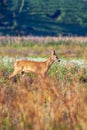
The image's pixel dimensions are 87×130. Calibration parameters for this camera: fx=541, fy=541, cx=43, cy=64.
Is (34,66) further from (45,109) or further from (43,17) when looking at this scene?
(43,17)

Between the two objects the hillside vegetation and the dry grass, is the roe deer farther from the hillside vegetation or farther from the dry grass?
the hillside vegetation

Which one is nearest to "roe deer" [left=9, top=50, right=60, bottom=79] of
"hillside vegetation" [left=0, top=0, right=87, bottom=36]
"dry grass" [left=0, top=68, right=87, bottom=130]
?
"dry grass" [left=0, top=68, right=87, bottom=130]

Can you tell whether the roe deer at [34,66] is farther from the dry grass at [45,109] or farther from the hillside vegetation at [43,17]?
the hillside vegetation at [43,17]

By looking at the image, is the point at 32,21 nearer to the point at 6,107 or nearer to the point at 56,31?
the point at 56,31

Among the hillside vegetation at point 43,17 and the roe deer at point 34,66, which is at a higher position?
the hillside vegetation at point 43,17

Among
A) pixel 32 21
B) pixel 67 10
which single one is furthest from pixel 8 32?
pixel 67 10

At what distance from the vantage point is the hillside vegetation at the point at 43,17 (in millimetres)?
57031

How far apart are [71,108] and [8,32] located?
49.7 m

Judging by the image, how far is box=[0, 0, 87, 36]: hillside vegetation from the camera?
57.0 metres

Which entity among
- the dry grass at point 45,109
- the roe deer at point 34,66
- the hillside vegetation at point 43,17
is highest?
the hillside vegetation at point 43,17

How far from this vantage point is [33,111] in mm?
5918

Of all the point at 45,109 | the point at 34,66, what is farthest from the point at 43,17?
the point at 45,109

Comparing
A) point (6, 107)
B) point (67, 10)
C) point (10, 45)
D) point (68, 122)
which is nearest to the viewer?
point (68, 122)

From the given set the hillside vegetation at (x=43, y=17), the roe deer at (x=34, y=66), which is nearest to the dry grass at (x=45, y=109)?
the roe deer at (x=34, y=66)
